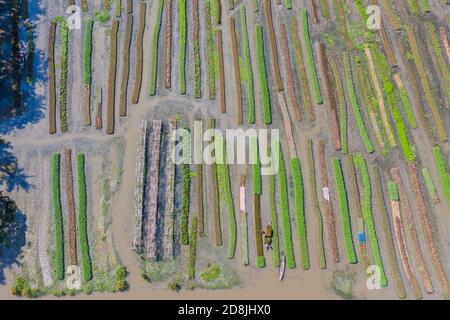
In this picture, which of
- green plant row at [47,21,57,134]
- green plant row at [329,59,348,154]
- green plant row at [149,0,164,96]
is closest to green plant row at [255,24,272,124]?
green plant row at [329,59,348,154]

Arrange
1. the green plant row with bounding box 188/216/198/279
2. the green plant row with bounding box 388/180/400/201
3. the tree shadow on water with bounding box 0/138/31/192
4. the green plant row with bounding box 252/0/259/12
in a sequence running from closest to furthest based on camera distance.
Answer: the green plant row with bounding box 188/216/198/279, the tree shadow on water with bounding box 0/138/31/192, the green plant row with bounding box 388/180/400/201, the green plant row with bounding box 252/0/259/12

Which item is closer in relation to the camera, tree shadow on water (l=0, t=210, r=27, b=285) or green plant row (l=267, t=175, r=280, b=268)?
tree shadow on water (l=0, t=210, r=27, b=285)

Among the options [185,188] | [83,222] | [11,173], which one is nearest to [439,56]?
[185,188]

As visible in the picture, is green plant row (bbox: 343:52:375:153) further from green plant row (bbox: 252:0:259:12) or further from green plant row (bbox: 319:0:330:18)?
green plant row (bbox: 252:0:259:12)

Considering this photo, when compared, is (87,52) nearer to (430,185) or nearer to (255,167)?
(255,167)

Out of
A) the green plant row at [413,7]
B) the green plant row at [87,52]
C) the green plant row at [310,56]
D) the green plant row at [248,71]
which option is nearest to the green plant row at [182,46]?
the green plant row at [248,71]

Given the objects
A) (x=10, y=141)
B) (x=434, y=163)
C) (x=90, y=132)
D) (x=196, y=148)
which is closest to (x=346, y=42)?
(x=434, y=163)

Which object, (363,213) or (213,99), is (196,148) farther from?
(363,213)
